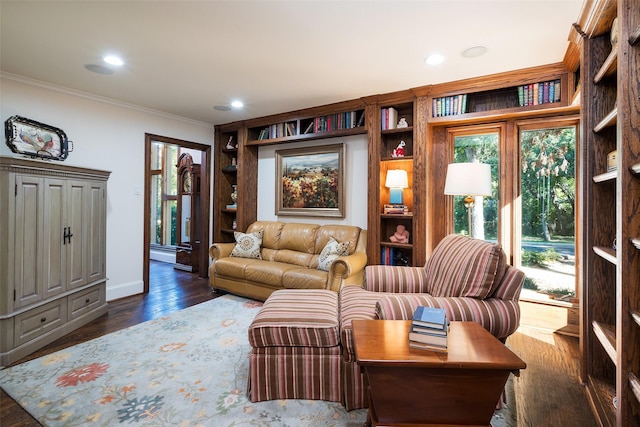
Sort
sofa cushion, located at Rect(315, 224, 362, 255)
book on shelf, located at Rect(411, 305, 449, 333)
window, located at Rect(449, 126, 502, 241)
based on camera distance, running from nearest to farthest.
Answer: book on shelf, located at Rect(411, 305, 449, 333), window, located at Rect(449, 126, 502, 241), sofa cushion, located at Rect(315, 224, 362, 255)

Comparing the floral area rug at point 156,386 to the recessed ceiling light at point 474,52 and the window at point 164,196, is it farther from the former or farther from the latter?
the window at point 164,196

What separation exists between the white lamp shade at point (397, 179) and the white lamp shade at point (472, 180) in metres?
0.70

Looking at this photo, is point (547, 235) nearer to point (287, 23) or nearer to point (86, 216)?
point (287, 23)

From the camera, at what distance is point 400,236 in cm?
353

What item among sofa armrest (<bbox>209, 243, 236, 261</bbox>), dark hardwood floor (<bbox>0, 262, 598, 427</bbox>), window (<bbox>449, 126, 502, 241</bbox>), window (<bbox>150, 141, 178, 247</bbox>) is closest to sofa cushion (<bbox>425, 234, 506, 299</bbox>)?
dark hardwood floor (<bbox>0, 262, 598, 427</bbox>)

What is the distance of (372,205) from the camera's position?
3559 millimetres

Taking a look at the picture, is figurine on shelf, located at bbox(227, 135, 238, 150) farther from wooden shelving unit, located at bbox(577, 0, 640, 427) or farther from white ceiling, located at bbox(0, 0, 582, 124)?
wooden shelving unit, located at bbox(577, 0, 640, 427)

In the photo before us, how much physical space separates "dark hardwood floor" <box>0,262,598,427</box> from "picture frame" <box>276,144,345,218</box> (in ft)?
5.46

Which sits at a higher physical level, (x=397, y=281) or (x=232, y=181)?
(x=232, y=181)

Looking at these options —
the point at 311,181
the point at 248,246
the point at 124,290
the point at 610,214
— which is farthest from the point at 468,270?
the point at 124,290

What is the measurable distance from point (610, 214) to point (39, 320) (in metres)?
4.07

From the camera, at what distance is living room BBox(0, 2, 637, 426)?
310 centimetres

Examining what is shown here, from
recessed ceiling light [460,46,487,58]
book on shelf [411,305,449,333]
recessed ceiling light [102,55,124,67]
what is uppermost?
recessed ceiling light [102,55,124,67]

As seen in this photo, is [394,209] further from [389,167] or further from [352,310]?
[352,310]
